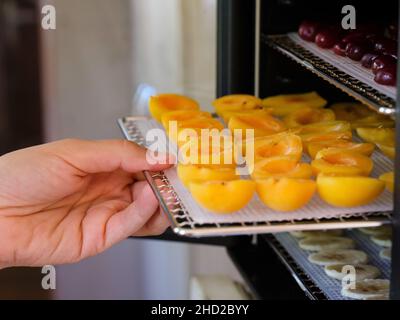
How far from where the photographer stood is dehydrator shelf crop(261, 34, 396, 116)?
1084 millimetres

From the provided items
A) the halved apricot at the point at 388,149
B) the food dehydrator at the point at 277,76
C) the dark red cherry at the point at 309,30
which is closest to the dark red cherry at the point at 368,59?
the food dehydrator at the point at 277,76

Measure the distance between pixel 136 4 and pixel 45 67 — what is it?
573 millimetres

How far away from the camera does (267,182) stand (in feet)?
3.59

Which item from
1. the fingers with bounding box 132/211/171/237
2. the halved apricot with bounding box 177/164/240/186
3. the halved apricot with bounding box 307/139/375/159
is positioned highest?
the halved apricot with bounding box 307/139/375/159

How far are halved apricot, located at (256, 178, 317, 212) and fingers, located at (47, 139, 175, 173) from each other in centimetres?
31

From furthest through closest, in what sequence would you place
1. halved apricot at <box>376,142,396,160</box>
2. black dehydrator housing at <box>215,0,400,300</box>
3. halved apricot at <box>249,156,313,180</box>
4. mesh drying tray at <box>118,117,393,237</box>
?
black dehydrator housing at <box>215,0,400,300</box>
halved apricot at <box>376,142,396,160</box>
halved apricot at <box>249,156,313,180</box>
mesh drying tray at <box>118,117,393,237</box>

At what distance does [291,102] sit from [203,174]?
0.47 meters

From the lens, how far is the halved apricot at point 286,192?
1075 mm

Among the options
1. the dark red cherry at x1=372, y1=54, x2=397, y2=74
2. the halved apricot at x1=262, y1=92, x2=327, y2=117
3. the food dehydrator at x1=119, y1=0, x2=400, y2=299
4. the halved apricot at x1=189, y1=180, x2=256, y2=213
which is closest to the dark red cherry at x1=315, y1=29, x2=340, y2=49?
the food dehydrator at x1=119, y1=0, x2=400, y2=299

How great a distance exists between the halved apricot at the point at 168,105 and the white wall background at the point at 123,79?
365mm

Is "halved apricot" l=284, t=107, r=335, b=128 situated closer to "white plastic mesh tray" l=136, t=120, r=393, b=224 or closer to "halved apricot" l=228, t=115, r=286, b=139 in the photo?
"halved apricot" l=228, t=115, r=286, b=139

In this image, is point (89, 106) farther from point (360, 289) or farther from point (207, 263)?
point (360, 289)

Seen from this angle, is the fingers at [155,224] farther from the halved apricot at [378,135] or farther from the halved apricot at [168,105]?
the halved apricot at [378,135]
